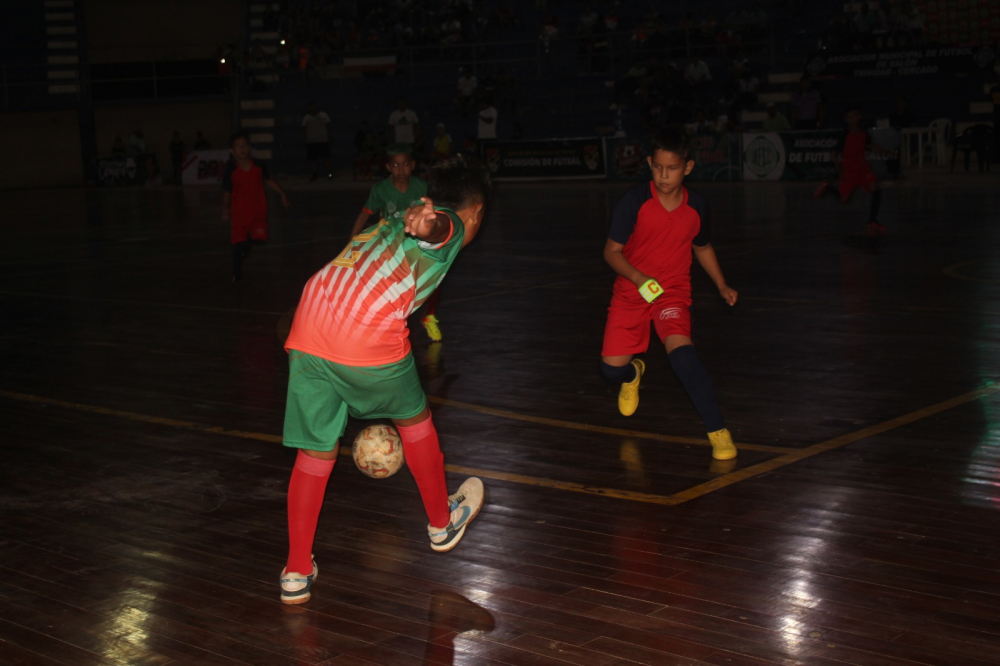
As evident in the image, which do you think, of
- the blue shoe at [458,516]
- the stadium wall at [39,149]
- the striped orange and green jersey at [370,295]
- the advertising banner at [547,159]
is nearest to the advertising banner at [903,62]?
the advertising banner at [547,159]

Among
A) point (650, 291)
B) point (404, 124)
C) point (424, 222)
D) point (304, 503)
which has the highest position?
point (404, 124)

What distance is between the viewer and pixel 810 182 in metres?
28.2

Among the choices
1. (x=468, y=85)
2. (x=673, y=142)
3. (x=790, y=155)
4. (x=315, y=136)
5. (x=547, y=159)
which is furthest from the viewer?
(x=315, y=136)

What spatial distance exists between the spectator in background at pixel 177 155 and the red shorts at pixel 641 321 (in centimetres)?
3643

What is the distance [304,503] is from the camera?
4496 mm

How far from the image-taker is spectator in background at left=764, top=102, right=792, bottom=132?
28.8 meters

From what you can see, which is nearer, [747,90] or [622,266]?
[622,266]

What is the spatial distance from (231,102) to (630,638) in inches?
1610

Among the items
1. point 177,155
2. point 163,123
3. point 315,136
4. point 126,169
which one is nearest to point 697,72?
point 315,136

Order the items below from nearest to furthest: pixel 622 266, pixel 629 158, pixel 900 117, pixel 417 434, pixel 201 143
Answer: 1. pixel 417 434
2. pixel 622 266
3. pixel 900 117
4. pixel 629 158
5. pixel 201 143

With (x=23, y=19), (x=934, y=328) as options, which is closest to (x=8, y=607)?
(x=934, y=328)

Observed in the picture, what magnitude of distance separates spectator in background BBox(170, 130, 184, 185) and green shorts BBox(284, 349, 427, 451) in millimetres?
38320

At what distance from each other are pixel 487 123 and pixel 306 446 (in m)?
30.7

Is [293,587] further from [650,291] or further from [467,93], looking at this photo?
[467,93]
